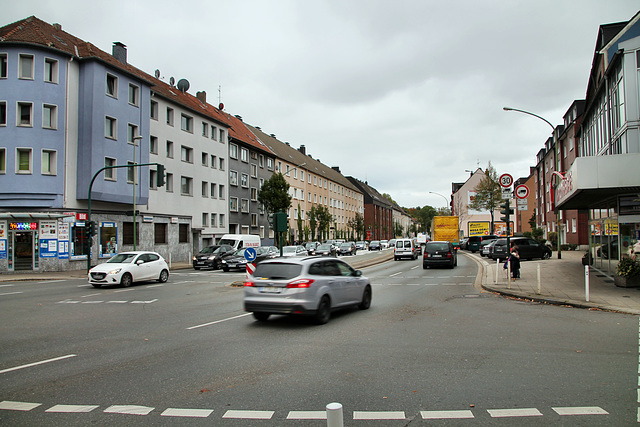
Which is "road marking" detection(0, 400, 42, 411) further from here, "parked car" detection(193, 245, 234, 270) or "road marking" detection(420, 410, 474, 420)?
"parked car" detection(193, 245, 234, 270)

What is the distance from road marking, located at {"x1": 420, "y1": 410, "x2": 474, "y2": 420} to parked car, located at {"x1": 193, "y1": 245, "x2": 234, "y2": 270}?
28277 mm

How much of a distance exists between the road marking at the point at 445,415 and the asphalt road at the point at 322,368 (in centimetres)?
2

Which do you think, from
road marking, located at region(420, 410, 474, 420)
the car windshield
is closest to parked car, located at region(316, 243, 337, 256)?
the car windshield

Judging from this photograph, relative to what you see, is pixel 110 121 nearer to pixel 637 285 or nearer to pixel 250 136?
pixel 250 136

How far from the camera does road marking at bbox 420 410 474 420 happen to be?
4595 mm

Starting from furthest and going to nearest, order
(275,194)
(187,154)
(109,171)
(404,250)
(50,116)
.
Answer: (275,194) → (187,154) → (404,250) → (109,171) → (50,116)

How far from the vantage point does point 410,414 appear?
15.3 ft

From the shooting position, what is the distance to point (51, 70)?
30281mm

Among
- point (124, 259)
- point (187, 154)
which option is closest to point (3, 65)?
point (187, 154)

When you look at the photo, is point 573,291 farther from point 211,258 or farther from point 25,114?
point 25,114

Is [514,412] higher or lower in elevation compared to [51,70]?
lower

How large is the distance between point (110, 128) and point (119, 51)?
9.33 meters

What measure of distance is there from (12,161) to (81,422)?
29.2m

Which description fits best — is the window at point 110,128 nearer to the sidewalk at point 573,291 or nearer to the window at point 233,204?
the window at point 233,204
